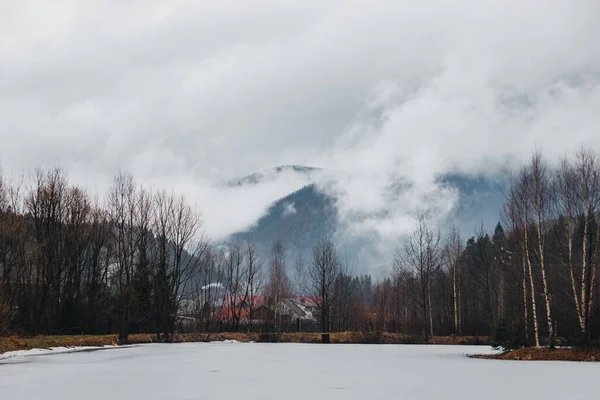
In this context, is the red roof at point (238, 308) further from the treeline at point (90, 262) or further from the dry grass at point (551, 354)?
the dry grass at point (551, 354)

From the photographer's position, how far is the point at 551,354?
24141 millimetres

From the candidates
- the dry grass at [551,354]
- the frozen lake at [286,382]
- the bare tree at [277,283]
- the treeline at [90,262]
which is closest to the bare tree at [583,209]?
the dry grass at [551,354]

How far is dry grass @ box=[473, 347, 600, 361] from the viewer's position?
23.2 meters

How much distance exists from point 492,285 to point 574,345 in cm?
4210

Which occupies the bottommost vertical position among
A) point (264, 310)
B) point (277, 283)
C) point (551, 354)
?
point (551, 354)

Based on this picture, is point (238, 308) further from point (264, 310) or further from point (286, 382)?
point (286, 382)

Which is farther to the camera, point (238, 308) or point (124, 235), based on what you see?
point (238, 308)

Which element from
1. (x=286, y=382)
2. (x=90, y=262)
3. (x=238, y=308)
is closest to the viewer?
(x=286, y=382)

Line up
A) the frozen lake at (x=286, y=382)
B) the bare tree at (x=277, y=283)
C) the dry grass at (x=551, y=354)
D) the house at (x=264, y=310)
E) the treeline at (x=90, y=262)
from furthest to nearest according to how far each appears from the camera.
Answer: the bare tree at (x=277, y=283) → the house at (x=264, y=310) → the treeline at (x=90, y=262) → the dry grass at (x=551, y=354) → the frozen lake at (x=286, y=382)

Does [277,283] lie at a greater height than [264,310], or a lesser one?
greater

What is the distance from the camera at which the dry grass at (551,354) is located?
2319 cm

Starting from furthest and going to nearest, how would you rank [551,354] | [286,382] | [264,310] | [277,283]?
1. [264,310]
2. [277,283]
3. [551,354]
4. [286,382]

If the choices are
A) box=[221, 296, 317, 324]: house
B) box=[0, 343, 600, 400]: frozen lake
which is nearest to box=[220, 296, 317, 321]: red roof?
box=[221, 296, 317, 324]: house

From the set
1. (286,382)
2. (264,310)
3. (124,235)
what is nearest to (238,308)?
(264,310)
